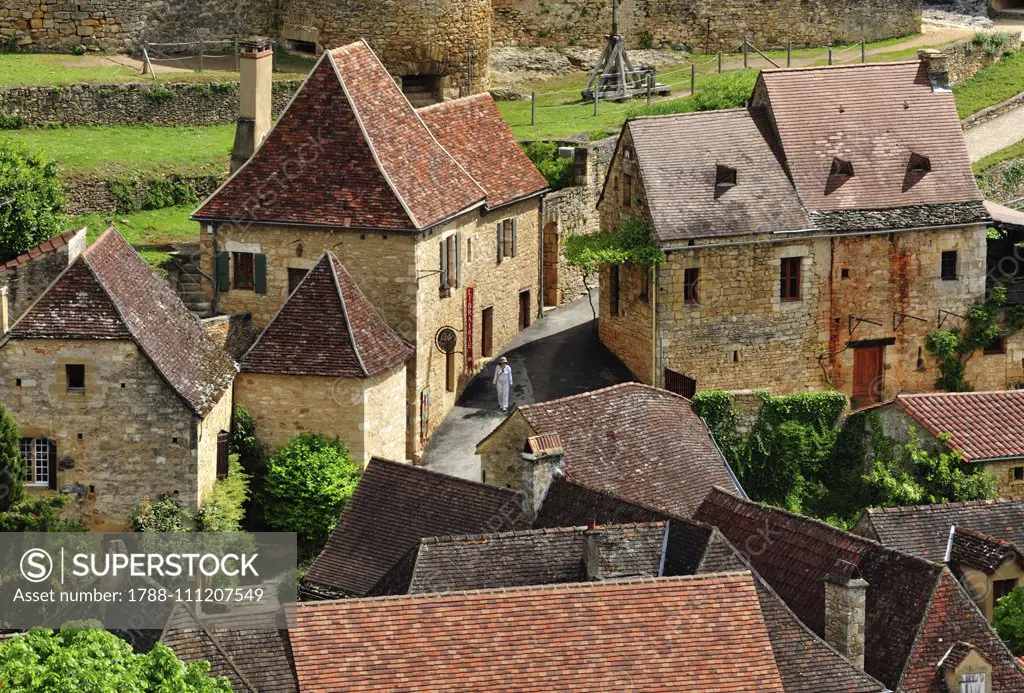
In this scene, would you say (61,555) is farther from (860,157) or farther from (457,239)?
(860,157)

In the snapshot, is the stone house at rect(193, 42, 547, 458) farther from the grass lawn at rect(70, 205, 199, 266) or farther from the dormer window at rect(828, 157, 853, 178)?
the dormer window at rect(828, 157, 853, 178)

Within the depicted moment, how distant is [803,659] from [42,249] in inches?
872

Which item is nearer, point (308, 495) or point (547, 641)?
point (547, 641)

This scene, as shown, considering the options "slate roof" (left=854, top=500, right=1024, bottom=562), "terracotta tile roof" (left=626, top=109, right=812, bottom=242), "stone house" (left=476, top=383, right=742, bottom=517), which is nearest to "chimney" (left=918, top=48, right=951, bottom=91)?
"terracotta tile roof" (left=626, top=109, right=812, bottom=242)

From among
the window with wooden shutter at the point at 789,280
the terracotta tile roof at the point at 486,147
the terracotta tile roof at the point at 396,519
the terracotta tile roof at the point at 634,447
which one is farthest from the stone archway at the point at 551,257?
the terracotta tile roof at the point at 396,519

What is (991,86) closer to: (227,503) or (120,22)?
(120,22)

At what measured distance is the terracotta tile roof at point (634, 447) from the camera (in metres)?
60.7

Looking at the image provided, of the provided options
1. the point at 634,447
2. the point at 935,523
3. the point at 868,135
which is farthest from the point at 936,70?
the point at 935,523

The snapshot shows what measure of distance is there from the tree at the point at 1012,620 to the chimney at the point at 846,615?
4920 millimetres

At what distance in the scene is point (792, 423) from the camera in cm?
6844

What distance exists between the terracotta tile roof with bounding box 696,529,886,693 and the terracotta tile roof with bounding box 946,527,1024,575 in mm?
6982

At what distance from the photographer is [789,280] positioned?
2788 inches

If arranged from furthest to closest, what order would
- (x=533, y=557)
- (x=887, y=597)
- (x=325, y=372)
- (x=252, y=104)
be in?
1. (x=252, y=104)
2. (x=325, y=372)
3. (x=533, y=557)
4. (x=887, y=597)

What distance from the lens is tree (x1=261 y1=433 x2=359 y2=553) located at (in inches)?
2459
